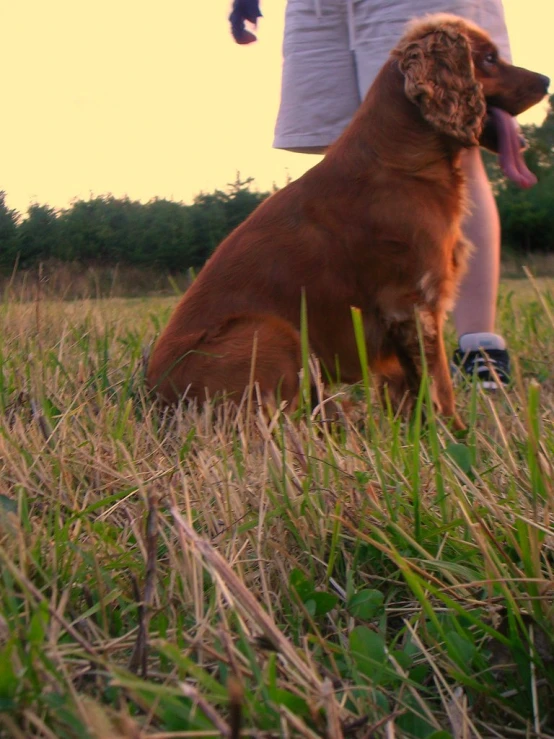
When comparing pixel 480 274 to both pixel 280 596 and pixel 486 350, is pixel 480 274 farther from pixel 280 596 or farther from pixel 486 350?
pixel 280 596

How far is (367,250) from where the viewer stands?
105 inches

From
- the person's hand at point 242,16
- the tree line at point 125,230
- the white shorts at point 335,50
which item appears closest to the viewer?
the white shorts at point 335,50

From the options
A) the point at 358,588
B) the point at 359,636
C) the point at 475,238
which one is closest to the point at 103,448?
the point at 358,588

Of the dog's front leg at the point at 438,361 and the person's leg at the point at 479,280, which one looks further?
the person's leg at the point at 479,280

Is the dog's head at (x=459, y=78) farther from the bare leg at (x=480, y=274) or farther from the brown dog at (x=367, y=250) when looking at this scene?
the bare leg at (x=480, y=274)

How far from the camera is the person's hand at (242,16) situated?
339 centimetres

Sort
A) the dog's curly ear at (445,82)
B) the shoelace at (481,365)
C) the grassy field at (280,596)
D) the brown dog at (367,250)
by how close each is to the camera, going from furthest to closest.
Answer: the shoelace at (481,365) < the dog's curly ear at (445,82) < the brown dog at (367,250) < the grassy field at (280,596)

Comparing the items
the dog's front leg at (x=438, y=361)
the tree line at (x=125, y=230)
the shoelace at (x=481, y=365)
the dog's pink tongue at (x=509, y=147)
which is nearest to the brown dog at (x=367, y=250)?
the dog's front leg at (x=438, y=361)

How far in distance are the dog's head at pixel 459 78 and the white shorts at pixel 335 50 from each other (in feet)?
0.68

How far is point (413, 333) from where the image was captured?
8.91ft

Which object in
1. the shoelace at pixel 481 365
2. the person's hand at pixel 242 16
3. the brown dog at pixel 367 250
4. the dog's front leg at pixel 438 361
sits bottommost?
the shoelace at pixel 481 365

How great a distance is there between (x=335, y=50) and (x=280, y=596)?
9.52 feet

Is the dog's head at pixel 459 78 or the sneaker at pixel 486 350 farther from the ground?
the dog's head at pixel 459 78

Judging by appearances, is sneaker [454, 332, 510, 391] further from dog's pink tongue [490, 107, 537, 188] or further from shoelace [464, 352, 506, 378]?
dog's pink tongue [490, 107, 537, 188]
